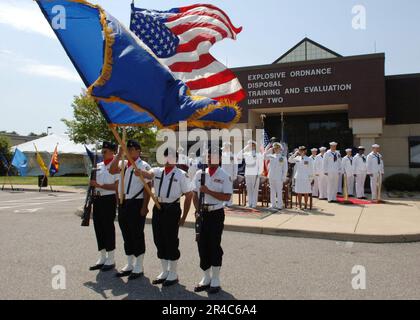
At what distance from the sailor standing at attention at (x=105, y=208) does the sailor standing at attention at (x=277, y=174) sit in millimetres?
7012

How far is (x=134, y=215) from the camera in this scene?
5672 mm

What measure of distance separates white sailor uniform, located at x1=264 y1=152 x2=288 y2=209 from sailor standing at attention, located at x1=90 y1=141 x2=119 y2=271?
701 centimetres

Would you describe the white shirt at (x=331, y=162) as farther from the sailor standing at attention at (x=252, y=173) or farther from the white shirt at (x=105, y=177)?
the white shirt at (x=105, y=177)

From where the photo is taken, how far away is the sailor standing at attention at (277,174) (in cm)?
1225

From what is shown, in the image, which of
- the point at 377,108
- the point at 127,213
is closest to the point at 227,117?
the point at 127,213

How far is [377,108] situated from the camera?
1791cm

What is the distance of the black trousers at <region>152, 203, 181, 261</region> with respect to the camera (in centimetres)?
531

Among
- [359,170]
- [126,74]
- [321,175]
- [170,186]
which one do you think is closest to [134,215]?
[170,186]

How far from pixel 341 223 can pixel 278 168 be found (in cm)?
323

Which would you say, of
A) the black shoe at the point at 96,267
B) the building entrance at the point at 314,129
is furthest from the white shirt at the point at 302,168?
the building entrance at the point at 314,129

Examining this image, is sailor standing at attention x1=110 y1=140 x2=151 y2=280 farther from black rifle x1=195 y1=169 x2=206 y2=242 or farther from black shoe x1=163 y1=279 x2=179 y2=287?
black rifle x1=195 y1=169 x2=206 y2=242

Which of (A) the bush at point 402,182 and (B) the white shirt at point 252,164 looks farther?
(A) the bush at point 402,182

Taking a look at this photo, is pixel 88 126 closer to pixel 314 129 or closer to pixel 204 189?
pixel 314 129
